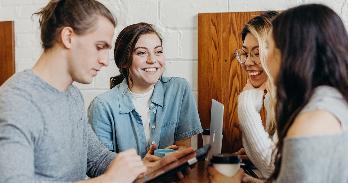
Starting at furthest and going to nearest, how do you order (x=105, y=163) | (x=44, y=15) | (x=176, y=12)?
(x=176, y=12), (x=105, y=163), (x=44, y=15)

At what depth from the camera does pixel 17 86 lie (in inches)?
42.7

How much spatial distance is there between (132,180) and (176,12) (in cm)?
112

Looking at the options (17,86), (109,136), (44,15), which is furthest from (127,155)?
(109,136)

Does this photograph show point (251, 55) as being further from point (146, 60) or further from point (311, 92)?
point (311, 92)

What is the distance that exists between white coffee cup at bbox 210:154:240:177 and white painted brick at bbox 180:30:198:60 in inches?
39.4

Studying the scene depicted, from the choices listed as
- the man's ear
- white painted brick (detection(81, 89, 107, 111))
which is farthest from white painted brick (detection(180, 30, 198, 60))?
the man's ear

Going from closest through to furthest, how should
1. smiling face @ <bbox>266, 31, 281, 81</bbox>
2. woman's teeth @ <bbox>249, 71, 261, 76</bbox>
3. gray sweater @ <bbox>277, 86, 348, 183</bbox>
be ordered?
1. gray sweater @ <bbox>277, 86, 348, 183</bbox>
2. smiling face @ <bbox>266, 31, 281, 81</bbox>
3. woman's teeth @ <bbox>249, 71, 261, 76</bbox>

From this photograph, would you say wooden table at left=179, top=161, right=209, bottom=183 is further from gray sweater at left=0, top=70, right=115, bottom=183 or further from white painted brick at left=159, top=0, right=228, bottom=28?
white painted brick at left=159, top=0, right=228, bottom=28


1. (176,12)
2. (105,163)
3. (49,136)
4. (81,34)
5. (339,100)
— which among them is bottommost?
(105,163)

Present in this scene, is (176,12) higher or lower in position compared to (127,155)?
higher

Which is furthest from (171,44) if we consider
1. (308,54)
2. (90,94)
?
(308,54)

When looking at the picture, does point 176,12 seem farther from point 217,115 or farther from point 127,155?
point 127,155

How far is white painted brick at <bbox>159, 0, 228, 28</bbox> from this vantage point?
2.03 meters

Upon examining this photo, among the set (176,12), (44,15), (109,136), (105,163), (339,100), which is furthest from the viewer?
(176,12)
